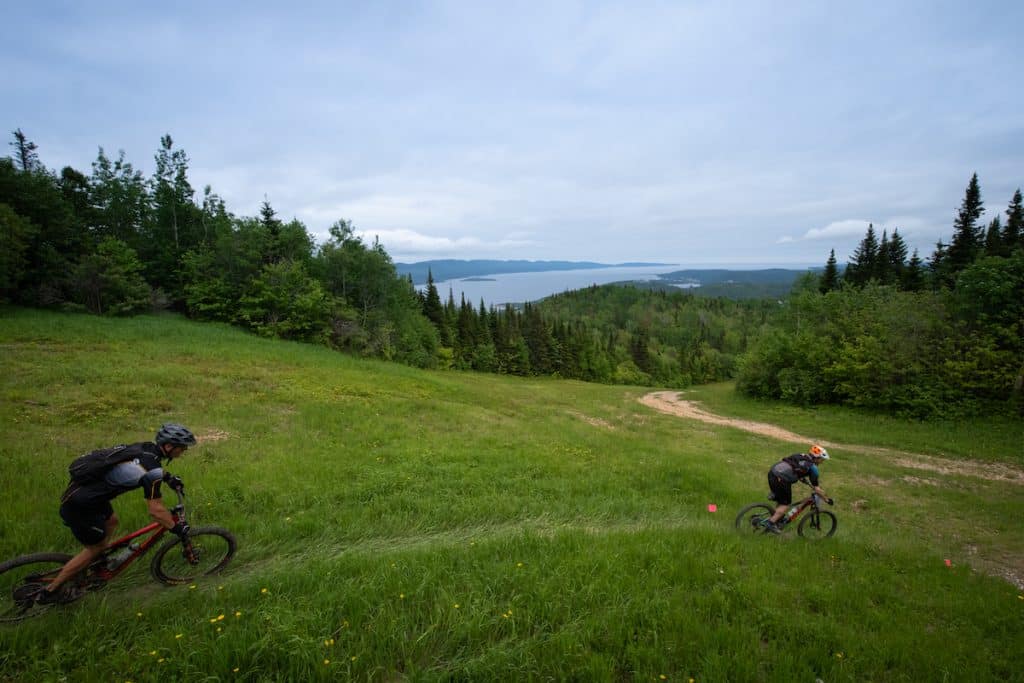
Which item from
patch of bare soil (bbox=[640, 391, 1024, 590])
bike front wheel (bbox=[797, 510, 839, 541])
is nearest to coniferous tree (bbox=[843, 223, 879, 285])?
patch of bare soil (bbox=[640, 391, 1024, 590])

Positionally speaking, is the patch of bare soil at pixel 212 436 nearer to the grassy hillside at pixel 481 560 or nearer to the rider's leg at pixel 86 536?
the grassy hillside at pixel 481 560

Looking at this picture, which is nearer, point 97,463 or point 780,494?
point 97,463

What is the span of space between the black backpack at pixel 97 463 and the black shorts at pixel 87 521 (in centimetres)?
31

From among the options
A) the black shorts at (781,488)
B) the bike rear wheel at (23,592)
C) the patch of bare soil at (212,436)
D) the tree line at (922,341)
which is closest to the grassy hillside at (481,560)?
the patch of bare soil at (212,436)

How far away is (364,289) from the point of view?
4153 cm

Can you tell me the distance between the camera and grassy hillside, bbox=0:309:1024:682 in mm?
3543

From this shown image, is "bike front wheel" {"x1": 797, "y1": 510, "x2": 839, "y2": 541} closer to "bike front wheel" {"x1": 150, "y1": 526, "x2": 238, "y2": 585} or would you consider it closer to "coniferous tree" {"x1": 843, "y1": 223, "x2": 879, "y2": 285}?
"bike front wheel" {"x1": 150, "y1": 526, "x2": 238, "y2": 585}

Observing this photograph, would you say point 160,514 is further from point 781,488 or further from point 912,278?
point 912,278

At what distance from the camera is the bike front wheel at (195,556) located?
16.0 ft

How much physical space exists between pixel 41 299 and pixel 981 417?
57299 millimetres

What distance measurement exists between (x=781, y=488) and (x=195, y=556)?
953 centimetres

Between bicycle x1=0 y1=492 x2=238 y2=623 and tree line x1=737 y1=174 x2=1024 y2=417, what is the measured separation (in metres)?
34.3

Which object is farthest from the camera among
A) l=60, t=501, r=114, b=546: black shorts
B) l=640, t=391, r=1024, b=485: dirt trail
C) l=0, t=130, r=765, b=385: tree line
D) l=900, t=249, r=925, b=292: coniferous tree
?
l=900, t=249, r=925, b=292: coniferous tree

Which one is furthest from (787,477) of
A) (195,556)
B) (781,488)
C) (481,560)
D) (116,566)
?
(116,566)
